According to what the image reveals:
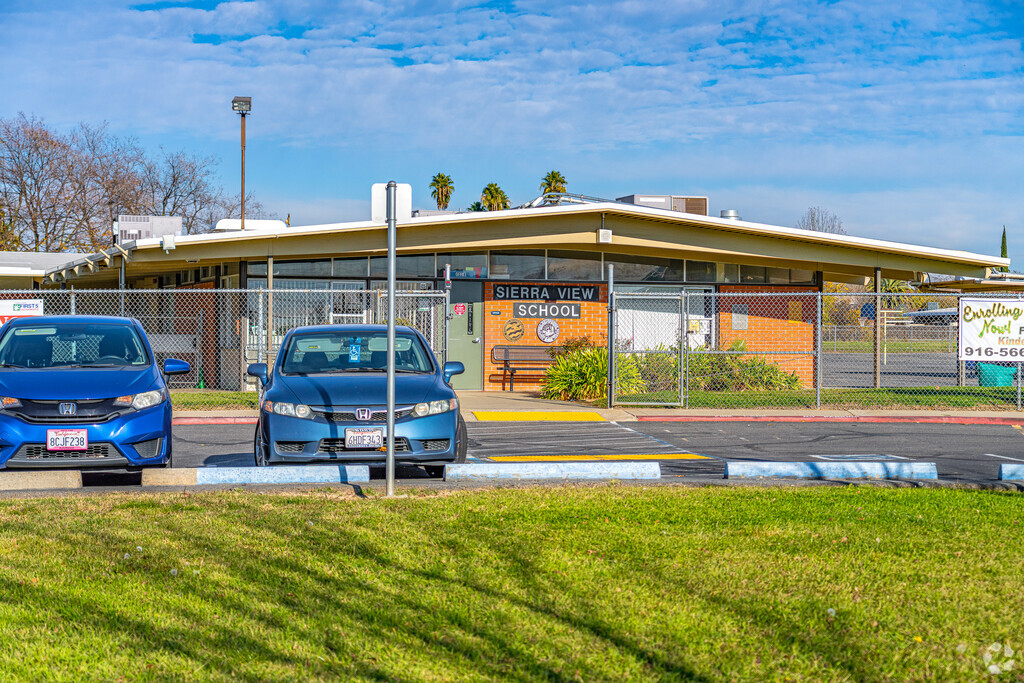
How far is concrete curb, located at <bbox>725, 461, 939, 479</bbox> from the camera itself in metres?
8.79

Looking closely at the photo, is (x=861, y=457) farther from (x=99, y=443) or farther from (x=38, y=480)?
(x=38, y=480)

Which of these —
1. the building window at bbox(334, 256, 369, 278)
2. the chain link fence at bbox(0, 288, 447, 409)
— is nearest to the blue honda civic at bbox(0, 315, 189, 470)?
the chain link fence at bbox(0, 288, 447, 409)

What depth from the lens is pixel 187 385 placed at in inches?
861

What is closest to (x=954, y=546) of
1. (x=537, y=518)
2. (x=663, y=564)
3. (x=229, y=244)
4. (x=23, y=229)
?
(x=663, y=564)

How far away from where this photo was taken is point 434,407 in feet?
28.5

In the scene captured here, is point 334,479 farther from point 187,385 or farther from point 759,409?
point 187,385

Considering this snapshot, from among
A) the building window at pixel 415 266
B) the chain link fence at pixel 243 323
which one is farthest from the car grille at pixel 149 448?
the building window at pixel 415 266

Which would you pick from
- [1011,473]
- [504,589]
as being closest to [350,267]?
[1011,473]

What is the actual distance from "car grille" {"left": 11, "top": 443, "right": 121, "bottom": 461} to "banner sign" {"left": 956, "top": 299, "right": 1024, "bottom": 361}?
13.3 metres

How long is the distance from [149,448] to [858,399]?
45.6ft

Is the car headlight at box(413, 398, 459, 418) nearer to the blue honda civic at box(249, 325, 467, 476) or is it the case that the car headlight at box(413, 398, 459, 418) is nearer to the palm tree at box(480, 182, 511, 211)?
the blue honda civic at box(249, 325, 467, 476)

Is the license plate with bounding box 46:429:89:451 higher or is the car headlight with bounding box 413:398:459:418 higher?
the car headlight with bounding box 413:398:459:418

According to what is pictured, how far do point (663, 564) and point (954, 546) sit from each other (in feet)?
6.21

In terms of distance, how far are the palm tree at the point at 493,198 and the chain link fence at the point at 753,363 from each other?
1348 inches
